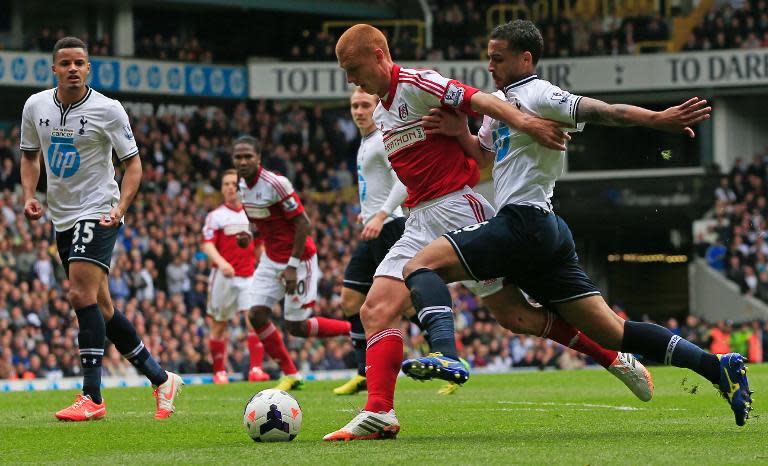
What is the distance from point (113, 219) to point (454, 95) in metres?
2.91

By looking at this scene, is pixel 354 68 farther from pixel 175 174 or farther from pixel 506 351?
pixel 175 174

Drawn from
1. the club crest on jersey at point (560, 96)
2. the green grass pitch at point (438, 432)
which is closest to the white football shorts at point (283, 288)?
the green grass pitch at point (438, 432)

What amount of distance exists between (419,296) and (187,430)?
2159 mm

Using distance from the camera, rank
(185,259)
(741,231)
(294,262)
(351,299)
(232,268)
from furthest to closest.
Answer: (741,231) < (185,259) < (232,268) < (294,262) < (351,299)

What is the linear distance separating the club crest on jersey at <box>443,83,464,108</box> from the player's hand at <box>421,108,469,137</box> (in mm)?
172

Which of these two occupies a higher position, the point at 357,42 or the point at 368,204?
the point at 357,42

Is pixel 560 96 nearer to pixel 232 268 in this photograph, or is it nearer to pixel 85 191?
pixel 85 191

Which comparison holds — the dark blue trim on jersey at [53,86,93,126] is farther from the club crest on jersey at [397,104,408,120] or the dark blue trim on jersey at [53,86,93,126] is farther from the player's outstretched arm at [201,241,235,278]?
the player's outstretched arm at [201,241,235,278]

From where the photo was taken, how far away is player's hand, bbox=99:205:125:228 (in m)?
8.88

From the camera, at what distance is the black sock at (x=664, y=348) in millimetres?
7320

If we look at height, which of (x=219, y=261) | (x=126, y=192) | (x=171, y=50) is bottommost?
(x=219, y=261)

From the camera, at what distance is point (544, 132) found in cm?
689

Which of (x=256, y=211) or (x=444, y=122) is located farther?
(x=256, y=211)

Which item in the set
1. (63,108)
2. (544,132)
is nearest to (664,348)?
(544,132)
